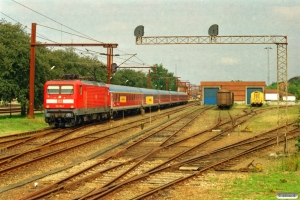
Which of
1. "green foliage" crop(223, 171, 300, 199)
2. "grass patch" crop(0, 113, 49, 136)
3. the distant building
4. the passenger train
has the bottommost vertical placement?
"green foliage" crop(223, 171, 300, 199)

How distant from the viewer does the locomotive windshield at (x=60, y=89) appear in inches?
1084

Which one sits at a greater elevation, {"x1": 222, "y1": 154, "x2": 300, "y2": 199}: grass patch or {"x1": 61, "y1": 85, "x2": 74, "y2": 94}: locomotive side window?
{"x1": 61, "y1": 85, "x2": 74, "y2": 94}: locomotive side window

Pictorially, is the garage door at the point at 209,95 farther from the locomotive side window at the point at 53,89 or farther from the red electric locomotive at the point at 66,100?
the locomotive side window at the point at 53,89

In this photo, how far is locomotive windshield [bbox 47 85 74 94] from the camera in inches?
1084

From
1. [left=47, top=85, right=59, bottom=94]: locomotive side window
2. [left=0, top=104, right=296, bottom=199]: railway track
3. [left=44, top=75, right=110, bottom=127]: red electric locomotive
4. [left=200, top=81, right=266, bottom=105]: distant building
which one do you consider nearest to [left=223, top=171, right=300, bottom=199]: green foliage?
[left=0, top=104, right=296, bottom=199]: railway track

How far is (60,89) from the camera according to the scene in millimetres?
27797

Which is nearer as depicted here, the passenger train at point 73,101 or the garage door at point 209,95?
the passenger train at point 73,101

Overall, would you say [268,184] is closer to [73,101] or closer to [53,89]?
[73,101]

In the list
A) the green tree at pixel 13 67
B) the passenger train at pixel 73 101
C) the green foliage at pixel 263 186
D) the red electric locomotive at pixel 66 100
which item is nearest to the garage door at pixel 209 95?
the passenger train at pixel 73 101

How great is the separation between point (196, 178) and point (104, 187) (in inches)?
122

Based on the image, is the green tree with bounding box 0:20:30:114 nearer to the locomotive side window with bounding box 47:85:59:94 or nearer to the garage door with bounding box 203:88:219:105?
the locomotive side window with bounding box 47:85:59:94

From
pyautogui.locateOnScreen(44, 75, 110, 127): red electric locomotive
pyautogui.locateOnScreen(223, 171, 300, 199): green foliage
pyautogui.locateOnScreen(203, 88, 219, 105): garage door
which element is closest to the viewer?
pyautogui.locateOnScreen(223, 171, 300, 199): green foliage

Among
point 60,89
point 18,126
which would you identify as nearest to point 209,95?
point 60,89

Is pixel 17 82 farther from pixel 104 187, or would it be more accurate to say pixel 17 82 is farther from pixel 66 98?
pixel 104 187
